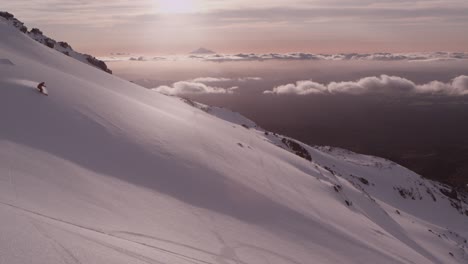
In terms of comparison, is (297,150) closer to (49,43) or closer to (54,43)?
(49,43)

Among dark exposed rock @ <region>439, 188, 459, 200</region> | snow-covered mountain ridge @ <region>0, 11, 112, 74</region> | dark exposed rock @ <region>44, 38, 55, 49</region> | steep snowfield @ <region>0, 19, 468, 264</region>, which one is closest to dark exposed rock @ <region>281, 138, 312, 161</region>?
steep snowfield @ <region>0, 19, 468, 264</region>

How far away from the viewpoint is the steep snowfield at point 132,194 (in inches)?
297

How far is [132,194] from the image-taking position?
11852 millimetres

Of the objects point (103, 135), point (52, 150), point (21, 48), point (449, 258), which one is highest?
point (21, 48)

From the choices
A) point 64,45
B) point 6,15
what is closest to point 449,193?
point 64,45

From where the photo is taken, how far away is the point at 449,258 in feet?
120

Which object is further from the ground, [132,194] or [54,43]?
[54,43]

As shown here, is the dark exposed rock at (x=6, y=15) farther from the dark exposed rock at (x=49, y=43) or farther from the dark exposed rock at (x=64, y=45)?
the dark exposed rock at (x=64, y=45)

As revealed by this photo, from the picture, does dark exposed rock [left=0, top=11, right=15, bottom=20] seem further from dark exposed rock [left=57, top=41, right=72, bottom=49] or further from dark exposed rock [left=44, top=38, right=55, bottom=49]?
dark exposed rock [left=57, top=41, right=72, bottom=49]

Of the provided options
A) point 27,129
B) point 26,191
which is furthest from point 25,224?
point 27,129

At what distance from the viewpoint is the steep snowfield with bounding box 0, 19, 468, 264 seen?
7.53 m

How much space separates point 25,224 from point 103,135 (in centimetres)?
949

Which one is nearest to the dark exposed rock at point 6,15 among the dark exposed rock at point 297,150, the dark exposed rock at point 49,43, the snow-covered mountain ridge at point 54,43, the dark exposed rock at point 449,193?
the snow-covered mountain ridge at point 54,43

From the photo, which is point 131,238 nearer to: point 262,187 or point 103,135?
point 103,135
